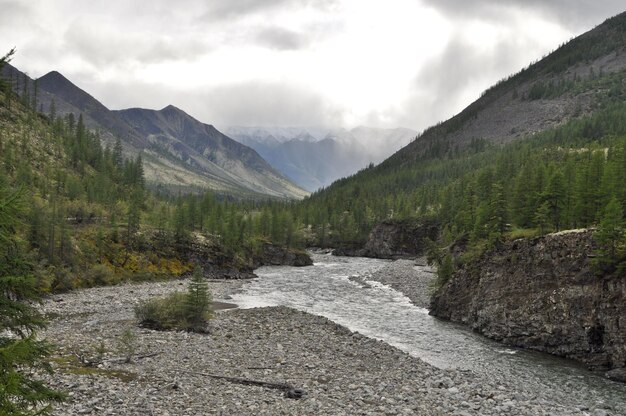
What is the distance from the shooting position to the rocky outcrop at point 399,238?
520ft

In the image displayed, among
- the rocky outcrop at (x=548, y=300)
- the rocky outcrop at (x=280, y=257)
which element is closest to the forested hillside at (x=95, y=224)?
the rocky outcrop at (x=280, y=257)

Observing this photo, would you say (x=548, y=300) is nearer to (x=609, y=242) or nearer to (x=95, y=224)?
(x=609, y=242)

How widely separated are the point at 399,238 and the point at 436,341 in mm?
122745

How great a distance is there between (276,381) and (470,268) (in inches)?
1341

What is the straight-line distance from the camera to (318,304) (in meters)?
59.7

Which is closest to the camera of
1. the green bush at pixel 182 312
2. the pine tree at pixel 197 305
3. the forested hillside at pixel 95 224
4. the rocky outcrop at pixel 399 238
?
the green bush at pixel 182 312

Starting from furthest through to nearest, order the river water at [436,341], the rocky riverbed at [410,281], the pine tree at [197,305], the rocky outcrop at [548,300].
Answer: the rocky riverbed at [410,281] → the pine tree at [197,305] → the rocky outcrop at [548,300] → the river water at [436,341]

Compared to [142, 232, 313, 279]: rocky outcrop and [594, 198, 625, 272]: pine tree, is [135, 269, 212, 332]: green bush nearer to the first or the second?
[594, 198, 625, 272]: pine tree

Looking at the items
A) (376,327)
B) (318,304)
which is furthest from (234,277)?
(376,327)

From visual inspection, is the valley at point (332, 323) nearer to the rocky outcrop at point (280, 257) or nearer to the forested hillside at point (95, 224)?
the forested hillside at point (95, 224)

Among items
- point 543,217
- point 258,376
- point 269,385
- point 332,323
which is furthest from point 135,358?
point 543,217

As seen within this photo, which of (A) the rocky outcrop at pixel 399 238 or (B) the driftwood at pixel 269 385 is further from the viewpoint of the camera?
(A) the rocky outcrop at pixel 399 238

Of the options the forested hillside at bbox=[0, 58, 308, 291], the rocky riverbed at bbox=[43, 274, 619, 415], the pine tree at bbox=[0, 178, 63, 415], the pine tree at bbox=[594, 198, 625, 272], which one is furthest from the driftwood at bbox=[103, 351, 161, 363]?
the pine tree at bbox=[594, 198, 625, 272]

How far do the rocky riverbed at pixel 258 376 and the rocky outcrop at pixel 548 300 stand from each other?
11.2m
